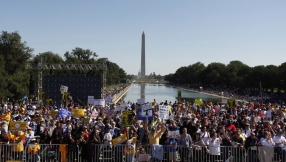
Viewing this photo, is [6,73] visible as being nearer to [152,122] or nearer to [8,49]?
[8,49]

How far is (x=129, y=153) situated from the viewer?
1408 cm

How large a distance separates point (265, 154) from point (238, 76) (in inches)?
4196

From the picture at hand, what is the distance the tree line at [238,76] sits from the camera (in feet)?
279

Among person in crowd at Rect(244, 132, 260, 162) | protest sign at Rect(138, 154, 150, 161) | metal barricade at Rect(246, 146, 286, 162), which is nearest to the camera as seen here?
protest sign at Rect(138, 154, 150, 161)

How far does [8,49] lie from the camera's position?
181 ft

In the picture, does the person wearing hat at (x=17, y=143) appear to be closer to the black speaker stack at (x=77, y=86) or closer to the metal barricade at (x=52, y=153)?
the metal barricade at (x=52, y=153)

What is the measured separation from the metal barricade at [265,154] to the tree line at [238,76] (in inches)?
2745

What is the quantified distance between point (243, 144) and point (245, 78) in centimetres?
8936

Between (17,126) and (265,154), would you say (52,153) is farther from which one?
(265,154)

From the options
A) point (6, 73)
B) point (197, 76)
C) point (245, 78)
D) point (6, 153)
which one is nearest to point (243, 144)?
point (6, 153)

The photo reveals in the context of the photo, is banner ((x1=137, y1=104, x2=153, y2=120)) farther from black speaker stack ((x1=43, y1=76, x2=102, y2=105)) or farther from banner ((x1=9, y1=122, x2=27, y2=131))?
black speaker stack ((x1=43, y1=76, x2=102, y2=105))

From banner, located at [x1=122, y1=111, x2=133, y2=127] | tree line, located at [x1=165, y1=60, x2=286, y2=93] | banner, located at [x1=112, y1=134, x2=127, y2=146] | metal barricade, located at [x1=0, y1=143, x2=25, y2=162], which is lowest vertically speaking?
metal barricade, located at [x1=0, y1=143, x2=25, y2=162]

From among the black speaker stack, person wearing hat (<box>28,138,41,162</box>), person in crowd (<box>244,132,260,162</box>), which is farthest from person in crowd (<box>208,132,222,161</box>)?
the black speaker stack

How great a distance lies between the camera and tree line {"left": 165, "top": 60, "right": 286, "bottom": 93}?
279 ft
